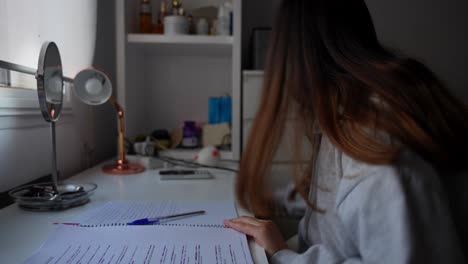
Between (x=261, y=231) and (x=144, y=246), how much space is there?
18 cm

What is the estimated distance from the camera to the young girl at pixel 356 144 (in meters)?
0.40

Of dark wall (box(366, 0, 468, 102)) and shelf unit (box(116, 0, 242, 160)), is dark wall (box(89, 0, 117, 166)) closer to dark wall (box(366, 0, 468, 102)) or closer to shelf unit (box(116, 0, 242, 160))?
shelf unit (box(116, 0, 242, 160))

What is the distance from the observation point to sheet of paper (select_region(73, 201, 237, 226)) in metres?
0.57

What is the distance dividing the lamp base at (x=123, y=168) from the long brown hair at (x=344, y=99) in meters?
0.47

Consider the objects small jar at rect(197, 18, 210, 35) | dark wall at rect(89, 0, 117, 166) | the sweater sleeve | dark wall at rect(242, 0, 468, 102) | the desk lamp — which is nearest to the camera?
the sweater sleeve

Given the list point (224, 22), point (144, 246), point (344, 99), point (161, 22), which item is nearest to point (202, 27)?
point (224, 22)

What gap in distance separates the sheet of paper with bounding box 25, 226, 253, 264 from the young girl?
0.06 meters

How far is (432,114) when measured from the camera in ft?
1.69

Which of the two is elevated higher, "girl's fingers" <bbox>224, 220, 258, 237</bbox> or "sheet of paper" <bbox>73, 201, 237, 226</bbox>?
"girl's fingers" <bbox>224, 220, 258, 237</bbox>

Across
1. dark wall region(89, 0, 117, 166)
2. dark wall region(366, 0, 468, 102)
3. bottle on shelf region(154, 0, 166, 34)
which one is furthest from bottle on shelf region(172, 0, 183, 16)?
dark wall region(366, 0, 468, 102)

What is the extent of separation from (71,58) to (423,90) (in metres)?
1.00

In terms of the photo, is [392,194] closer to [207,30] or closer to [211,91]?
[207,30]

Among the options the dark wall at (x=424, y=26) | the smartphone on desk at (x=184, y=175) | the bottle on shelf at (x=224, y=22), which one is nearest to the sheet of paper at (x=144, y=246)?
the smartphone on desk at (x=184, y=175)

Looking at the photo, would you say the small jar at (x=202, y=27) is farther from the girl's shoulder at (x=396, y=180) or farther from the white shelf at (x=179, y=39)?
the girl's shoulder at (x=396, y=180)
